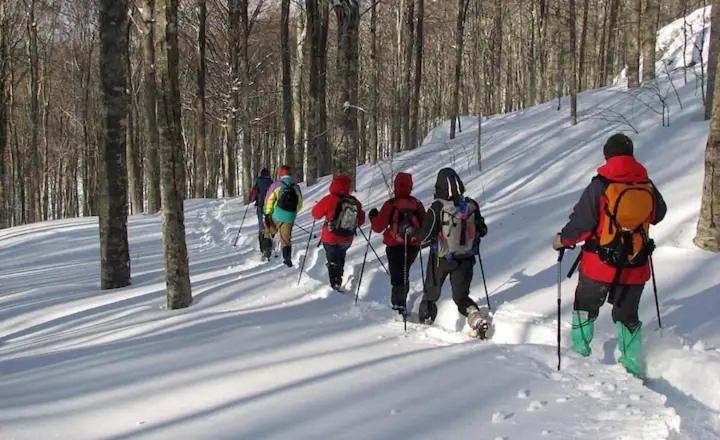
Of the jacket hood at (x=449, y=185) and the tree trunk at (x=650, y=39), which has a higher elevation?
the tree trunk at (x=650, y=39)

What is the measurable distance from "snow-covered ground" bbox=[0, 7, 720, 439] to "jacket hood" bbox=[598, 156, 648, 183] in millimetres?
1525

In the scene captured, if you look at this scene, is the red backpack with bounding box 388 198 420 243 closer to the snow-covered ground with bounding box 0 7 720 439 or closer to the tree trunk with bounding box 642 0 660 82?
the snow-covered ground with bounding box 0 7 720 439

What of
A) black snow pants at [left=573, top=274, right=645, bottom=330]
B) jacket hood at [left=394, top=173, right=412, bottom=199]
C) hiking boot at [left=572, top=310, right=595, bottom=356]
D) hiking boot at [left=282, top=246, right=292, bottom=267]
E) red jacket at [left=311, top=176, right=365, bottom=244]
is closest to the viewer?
black snow pants at [left=573, top=274, right=645, bottom=330]

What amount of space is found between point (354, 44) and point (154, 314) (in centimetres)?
799

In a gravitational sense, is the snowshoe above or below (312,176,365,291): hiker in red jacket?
below

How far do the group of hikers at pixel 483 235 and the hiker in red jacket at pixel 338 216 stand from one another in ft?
0.05

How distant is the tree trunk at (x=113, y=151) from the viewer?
8.74 metres

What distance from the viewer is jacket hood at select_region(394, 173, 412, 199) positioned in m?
6.80

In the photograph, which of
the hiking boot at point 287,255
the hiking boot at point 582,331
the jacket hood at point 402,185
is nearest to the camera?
the hiking boot at point 582,331

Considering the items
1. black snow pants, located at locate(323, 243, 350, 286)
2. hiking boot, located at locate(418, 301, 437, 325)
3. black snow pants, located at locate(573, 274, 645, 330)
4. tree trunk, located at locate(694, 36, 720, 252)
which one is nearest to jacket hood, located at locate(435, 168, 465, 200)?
hiking boot, located at locate(418, 301, 437, 325)

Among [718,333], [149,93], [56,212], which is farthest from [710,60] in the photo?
[56,212]

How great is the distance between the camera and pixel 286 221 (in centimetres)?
1003

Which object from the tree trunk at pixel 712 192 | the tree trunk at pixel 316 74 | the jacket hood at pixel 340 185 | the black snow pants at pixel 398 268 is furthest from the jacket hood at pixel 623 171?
the tree trunk at pixel 316 74

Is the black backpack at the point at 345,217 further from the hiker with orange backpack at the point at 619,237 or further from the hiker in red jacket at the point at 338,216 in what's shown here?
the hiker with orange backpack at the point at 619,237
